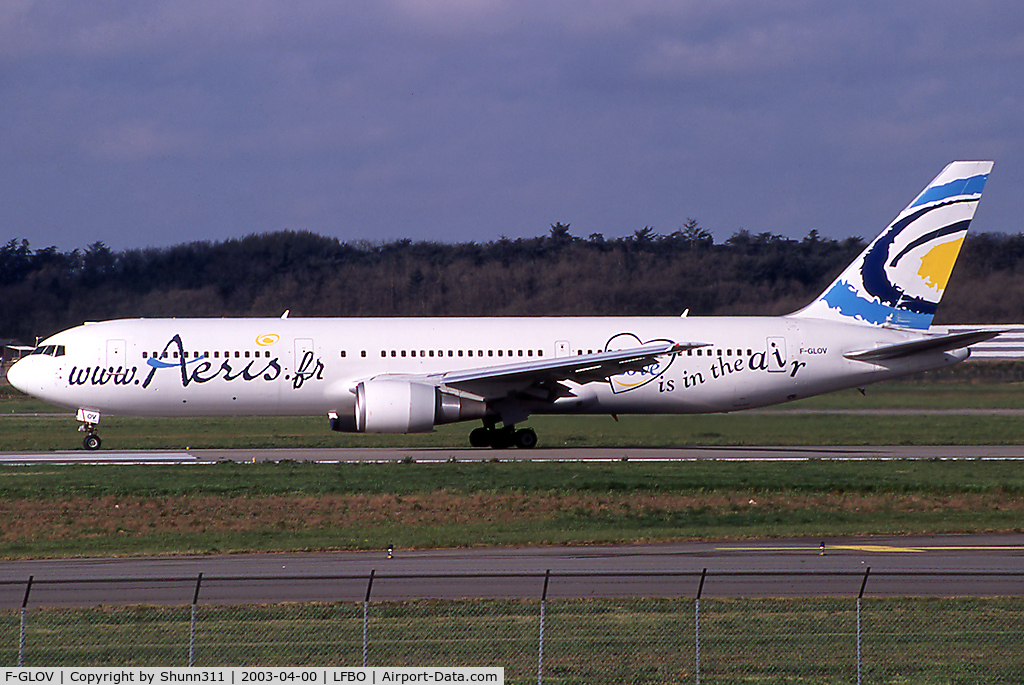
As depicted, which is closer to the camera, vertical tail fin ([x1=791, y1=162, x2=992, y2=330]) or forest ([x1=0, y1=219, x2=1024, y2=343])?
vertical tail fin ([x1=791, y1=162, x2=992, y2=330])

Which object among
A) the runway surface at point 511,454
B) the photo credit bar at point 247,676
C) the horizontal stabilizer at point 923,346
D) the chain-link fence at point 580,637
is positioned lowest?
the chain-link fence at point 580,637

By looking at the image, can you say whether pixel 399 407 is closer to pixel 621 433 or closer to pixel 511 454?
pixel 511 454

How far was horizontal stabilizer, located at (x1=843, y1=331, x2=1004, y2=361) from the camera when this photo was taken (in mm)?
34031

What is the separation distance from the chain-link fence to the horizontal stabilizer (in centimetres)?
2116

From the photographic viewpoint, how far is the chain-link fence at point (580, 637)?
1142cm

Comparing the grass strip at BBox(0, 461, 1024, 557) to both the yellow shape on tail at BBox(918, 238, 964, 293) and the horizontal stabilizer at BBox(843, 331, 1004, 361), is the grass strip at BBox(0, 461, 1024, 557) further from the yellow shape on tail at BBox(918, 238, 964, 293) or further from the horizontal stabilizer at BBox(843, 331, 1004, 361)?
the yellow shape on tail at BBox(918, 238, 964, 293)

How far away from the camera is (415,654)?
11656 millimetres

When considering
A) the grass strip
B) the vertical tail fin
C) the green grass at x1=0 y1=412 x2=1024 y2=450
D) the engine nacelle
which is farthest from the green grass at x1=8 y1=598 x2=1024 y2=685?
the vertical tail fin

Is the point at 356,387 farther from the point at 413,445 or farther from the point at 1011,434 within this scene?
the point at 1011,434

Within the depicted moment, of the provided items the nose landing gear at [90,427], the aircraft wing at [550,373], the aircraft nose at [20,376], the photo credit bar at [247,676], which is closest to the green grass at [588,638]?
the photo credit bar at [247,676]

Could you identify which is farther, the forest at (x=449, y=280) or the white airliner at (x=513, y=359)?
the forest at (x=449, y=280)

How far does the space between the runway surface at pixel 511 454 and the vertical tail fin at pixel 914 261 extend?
4613 mm

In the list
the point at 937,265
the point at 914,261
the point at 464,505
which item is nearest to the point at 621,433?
the point at 914,261

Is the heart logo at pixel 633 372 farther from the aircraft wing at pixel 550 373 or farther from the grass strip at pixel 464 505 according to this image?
the grass strip at pixel 464 505
